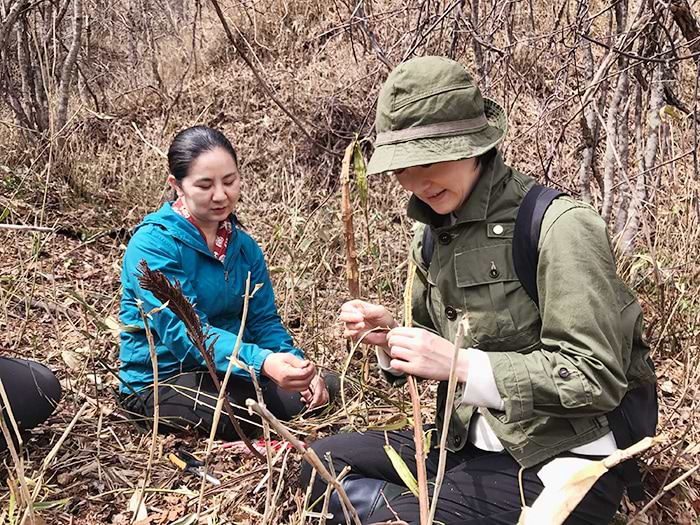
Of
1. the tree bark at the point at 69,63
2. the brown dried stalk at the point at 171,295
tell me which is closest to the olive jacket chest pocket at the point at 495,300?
the brown dried stalk at the point at 171,295

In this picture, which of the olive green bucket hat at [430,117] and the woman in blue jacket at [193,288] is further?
the woman in blue jacket at [193,288]

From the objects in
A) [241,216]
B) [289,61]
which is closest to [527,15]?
[289,61]

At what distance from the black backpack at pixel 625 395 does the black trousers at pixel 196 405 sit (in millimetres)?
1147

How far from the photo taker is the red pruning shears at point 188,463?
1858mm

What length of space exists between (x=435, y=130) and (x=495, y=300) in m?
0.38

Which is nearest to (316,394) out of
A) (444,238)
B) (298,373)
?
(298,373)

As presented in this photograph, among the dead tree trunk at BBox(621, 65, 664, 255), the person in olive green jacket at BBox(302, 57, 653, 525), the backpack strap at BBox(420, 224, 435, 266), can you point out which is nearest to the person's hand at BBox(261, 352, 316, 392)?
the person in olive green jacket at BBox(302, 57, 653, 525)

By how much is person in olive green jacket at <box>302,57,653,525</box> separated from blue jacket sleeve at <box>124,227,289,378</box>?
2.05ft

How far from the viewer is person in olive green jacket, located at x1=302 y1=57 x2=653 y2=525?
123 centimetres

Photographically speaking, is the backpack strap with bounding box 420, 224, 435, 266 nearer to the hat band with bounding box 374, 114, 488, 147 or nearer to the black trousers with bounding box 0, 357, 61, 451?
the hat band with bounding box 374, 114, 488, 147

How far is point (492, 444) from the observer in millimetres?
1444

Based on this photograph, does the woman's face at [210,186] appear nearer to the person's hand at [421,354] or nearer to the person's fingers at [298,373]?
the person's fingers at [298,373]

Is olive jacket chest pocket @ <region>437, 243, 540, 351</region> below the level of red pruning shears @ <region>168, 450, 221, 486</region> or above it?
above

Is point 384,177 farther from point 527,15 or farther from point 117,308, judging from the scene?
point 117,308
